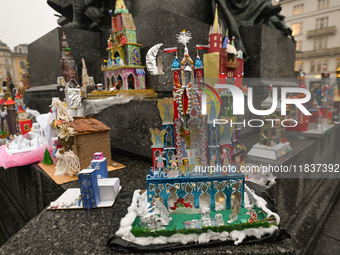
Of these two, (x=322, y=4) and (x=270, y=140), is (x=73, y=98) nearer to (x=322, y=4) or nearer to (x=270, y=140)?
(x=270, y=140)

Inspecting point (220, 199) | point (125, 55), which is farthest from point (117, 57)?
point (220, 199)

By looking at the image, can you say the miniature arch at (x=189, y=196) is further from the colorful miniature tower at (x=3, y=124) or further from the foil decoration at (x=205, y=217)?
the colorful miniature tower at (x=3, y=124)

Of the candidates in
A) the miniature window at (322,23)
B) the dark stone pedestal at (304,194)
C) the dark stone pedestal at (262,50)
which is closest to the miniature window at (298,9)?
the miniature window at (322,23)

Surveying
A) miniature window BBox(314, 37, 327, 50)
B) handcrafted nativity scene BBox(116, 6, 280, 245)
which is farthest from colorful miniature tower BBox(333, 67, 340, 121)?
miniature window BBox(314, 37, 327, 50)

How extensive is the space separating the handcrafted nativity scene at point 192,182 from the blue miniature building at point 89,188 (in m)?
0.38

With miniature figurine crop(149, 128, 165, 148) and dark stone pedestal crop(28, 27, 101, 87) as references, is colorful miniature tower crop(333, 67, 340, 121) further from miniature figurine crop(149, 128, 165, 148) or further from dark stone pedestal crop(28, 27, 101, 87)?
dark stone pedestal crop(28, 27, 101, 87)

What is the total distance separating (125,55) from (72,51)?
1933mm

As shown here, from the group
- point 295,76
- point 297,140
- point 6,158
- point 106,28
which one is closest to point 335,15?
point 295,76

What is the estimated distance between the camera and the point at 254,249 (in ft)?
4.41

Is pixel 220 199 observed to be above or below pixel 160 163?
below

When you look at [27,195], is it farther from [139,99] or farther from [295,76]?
[295,76]

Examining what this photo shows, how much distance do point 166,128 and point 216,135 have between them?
43 centimetres

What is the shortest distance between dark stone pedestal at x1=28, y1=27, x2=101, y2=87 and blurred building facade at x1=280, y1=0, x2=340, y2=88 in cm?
955

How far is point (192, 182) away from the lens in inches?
64.5
